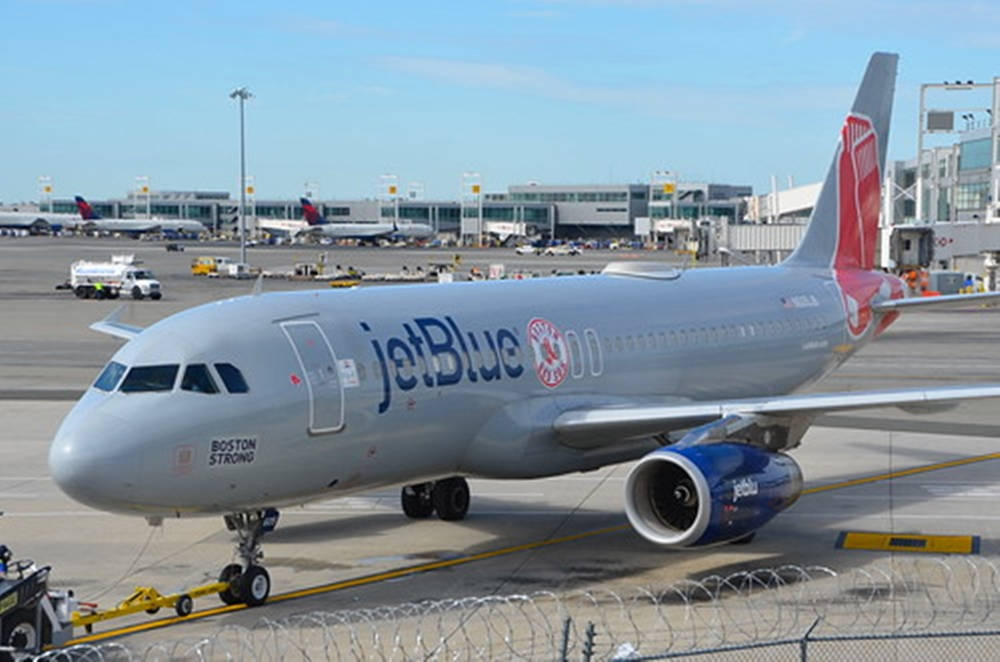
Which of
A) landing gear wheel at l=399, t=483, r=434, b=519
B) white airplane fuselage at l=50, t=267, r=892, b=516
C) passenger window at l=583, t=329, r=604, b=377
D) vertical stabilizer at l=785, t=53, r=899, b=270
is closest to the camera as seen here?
white airplane fuselage at l=50, t=267, r=892, b=516

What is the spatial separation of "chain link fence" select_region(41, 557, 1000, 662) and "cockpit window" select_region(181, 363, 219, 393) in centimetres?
314

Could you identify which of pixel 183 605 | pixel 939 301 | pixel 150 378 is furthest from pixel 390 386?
pixel 939 301

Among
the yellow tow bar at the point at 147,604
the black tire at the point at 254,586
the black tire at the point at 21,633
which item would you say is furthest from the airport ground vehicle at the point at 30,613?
the black tire at the point at 254,586

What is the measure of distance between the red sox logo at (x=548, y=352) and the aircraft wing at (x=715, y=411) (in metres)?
0.68

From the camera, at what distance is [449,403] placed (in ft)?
71.1

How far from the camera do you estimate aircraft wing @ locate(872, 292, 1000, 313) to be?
29.9 metres

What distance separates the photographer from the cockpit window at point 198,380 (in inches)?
735

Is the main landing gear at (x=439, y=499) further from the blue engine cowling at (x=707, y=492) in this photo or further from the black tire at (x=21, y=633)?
the black tire at (x=21, y=633)

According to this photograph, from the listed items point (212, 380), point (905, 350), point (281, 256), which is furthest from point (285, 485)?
point (281, 256)

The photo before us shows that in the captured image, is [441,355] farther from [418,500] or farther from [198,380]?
[418,500]

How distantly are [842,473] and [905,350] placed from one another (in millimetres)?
28162

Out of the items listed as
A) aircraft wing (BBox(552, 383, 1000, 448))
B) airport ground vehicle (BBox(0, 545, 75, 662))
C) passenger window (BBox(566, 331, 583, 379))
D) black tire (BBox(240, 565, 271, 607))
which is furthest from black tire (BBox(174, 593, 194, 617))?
passenger window (BBox(566, 331, 583, 379))

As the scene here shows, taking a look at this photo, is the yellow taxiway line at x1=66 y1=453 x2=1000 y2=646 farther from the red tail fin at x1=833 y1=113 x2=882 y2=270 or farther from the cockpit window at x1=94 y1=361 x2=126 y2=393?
the red tail fin at x1=833 y1=113 x2=882 y2=270

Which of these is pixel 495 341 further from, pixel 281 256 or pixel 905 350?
pixel 281 256
